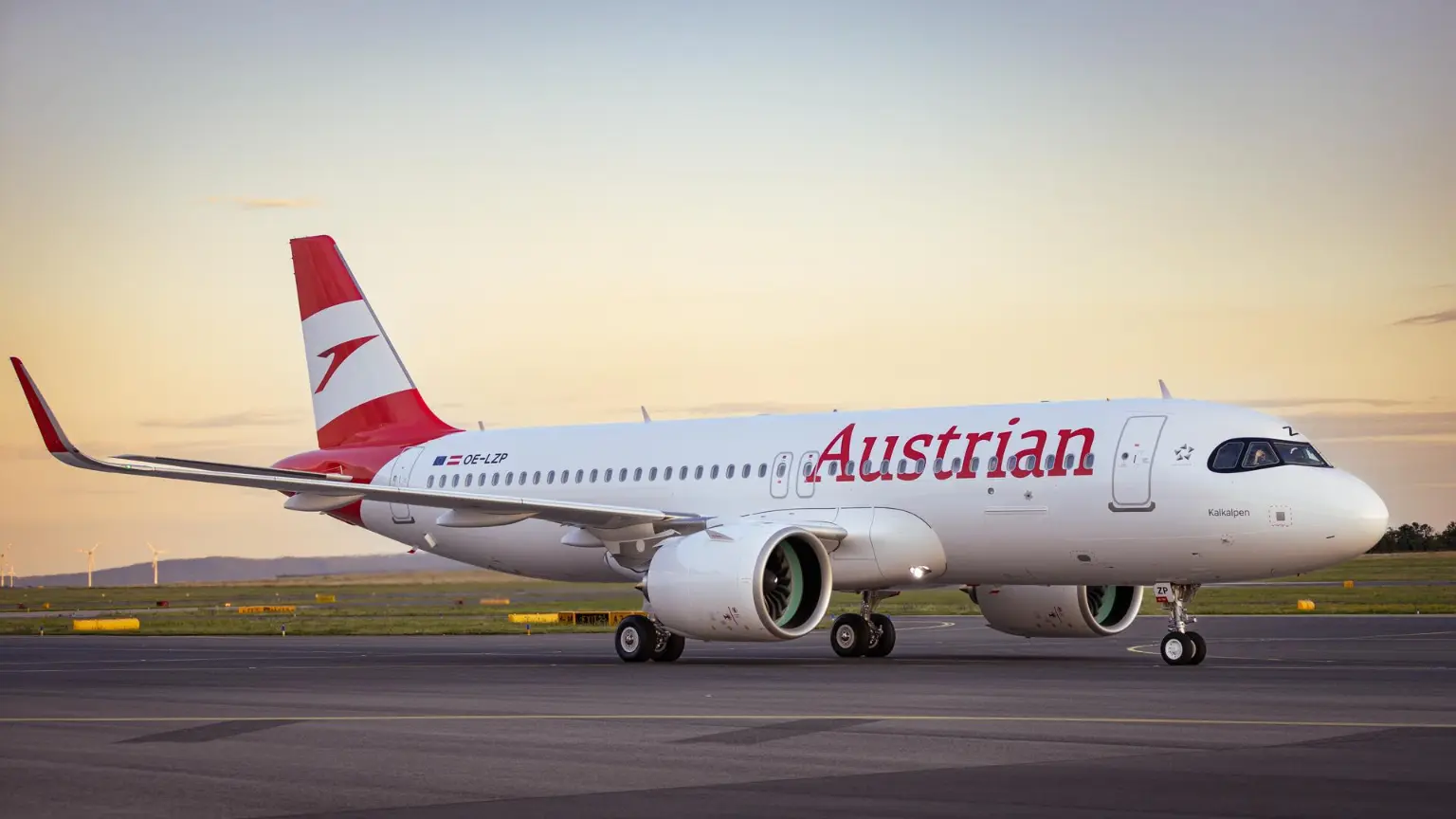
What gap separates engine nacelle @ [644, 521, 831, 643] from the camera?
28781 mm

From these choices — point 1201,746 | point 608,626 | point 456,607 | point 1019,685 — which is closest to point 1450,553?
point 456,607

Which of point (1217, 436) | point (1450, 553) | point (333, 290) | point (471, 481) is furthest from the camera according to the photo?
point (1450, 553)

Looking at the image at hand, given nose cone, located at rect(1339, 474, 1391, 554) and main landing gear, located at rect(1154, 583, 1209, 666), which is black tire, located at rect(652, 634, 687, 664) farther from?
nose cone, located at rect(1339, 474, 1391, 554)

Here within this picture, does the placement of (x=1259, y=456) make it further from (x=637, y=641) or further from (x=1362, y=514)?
(x=637, y=641)

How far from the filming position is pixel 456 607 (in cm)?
6738

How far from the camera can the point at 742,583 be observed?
28.7 meters

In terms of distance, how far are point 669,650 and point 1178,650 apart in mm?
9123

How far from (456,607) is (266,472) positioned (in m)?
34.9

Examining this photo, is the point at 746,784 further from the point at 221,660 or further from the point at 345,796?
the point at 221,660

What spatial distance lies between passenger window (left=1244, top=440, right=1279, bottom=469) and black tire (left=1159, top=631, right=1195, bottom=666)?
9.47 ft

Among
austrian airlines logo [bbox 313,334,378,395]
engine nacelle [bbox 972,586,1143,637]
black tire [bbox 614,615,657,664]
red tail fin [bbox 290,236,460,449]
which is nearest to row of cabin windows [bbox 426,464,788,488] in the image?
red tail fin [bbox 290,236,460,449]

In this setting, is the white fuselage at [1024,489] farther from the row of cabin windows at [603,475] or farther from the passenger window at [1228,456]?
the passenger window at [1228,456]

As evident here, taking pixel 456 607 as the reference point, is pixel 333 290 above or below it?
above

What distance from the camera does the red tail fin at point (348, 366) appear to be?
40438 mm
